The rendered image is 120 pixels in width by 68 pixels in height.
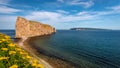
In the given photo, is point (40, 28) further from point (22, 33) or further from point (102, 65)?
point (102, 65)

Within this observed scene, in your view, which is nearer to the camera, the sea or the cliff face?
the sea

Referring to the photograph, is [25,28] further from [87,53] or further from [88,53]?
[88,53]

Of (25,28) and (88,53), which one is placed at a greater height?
(25,28)

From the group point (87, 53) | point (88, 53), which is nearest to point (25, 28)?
point (87, 53)

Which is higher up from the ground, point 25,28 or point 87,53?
point 25,28

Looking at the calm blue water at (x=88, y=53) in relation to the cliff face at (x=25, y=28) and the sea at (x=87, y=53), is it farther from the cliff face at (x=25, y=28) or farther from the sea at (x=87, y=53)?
the cliff face at (x=25, y=28)

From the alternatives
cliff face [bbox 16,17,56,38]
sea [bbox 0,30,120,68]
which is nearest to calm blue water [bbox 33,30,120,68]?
sea [bbox 0,30,120,68]

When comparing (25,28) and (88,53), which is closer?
(88,53)

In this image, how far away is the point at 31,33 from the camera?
13262 cm

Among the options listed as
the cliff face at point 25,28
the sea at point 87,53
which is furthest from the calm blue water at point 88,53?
the cliff face at point 25,28

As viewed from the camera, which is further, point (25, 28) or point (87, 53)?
point (25, 28)

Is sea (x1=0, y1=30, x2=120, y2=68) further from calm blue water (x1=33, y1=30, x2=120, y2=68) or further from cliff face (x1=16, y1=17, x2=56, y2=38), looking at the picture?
cliff face (x1=16, y1=17, x2=56, y2=38)

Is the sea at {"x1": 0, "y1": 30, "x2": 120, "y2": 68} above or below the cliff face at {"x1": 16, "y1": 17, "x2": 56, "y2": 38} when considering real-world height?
below

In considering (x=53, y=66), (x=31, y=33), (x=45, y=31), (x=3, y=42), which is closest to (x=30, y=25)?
(x=31, y=33)
